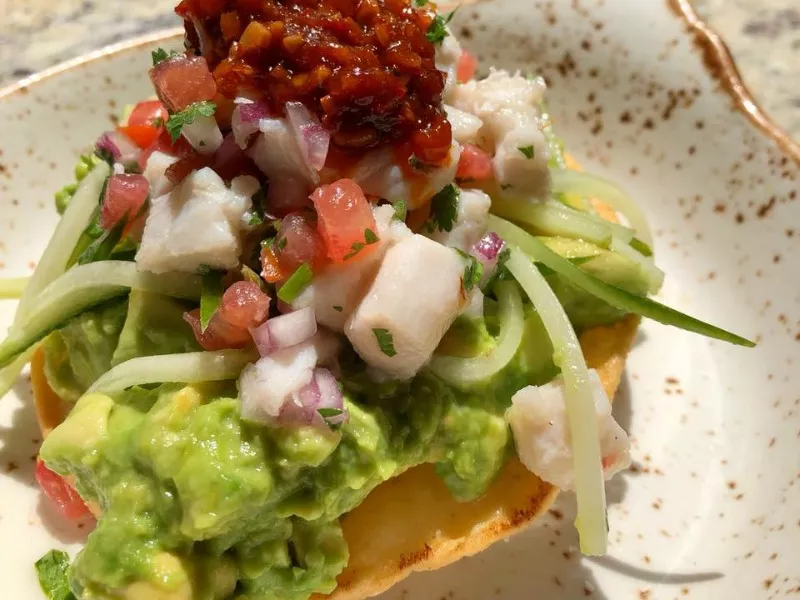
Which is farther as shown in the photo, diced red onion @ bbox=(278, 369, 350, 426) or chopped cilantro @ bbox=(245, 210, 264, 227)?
chopped cilantro @ bbox=(245, 210, 264, 227)

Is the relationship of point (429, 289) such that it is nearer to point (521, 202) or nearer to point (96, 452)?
point (521, 202)

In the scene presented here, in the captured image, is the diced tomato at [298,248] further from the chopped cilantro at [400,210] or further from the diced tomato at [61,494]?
the diced tomato at [61,494]

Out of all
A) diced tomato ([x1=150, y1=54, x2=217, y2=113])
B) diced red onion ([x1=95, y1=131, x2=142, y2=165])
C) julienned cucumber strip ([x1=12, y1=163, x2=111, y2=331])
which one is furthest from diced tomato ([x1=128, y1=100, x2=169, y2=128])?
diced tomato ([x1=150, y1=54, x2=217, y2=113])

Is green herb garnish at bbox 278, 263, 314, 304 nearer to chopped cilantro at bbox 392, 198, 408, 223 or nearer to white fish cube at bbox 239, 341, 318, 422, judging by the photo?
white fish cube at bbox 239, 341, 318, 422


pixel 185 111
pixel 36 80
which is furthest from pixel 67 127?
pixel 185 111

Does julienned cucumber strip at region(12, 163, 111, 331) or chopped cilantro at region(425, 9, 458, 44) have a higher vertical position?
chopped cilantro at region(425, 9, 458, 44)

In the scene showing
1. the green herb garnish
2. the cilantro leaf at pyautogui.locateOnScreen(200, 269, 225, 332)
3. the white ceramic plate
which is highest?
the green herb garnish

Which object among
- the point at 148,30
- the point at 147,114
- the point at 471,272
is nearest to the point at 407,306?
the point at 471,272
